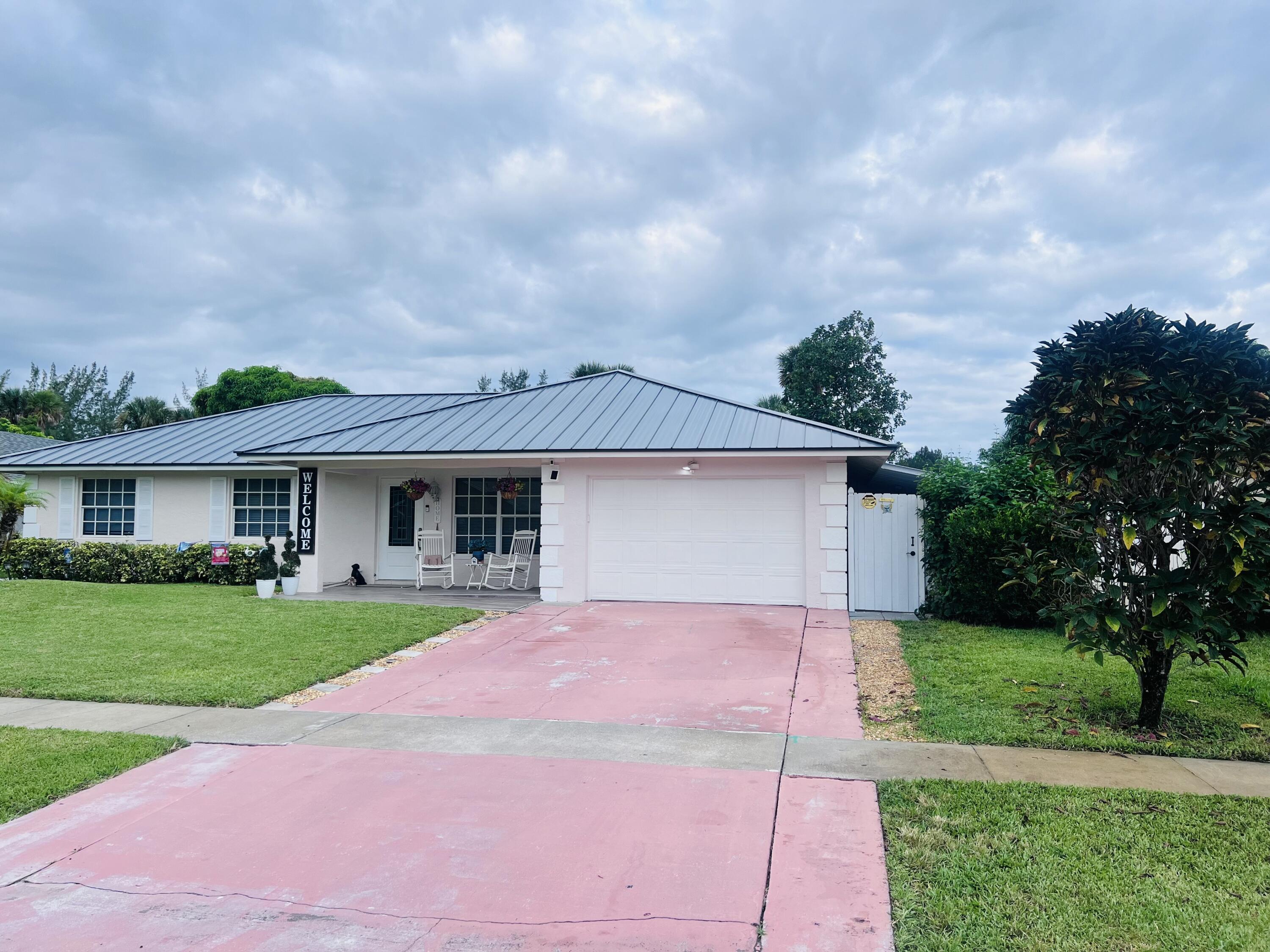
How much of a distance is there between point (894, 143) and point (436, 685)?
1282 centimetres

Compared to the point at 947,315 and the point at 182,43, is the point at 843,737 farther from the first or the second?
the point at 947,315

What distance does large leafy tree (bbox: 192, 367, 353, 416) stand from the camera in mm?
42312

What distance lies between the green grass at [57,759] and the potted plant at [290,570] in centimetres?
829

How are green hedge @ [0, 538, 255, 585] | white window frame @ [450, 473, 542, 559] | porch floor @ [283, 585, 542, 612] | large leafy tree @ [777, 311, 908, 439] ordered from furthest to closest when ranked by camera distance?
large leafy tree @ [777, 311, 908, 439] < green hedge @ [0, 538, 255, 585] < white window frame @ [450, 473, 542, 559] < porch floor @ [283, 585, 542, 612]

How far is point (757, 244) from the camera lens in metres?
20.3

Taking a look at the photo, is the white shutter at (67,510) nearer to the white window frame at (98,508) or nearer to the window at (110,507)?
the white window frame at (98,508)

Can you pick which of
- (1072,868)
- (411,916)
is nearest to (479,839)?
(411,916)

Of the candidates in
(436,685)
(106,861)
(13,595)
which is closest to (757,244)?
(436,685)

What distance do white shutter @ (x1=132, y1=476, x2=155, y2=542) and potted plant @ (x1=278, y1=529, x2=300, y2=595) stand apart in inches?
200

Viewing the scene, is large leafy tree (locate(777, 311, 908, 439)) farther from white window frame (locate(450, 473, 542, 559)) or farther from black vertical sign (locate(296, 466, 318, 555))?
black vertical sign (locate(296, 466, 318, 555))

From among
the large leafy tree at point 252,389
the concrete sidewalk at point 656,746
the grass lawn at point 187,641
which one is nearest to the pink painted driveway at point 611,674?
the concrete sidewalk at point 656,746

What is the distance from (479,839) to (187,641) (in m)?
7.14

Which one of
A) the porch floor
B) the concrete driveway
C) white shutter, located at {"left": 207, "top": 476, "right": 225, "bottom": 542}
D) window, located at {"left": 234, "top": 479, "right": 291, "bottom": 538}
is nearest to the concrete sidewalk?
the concrete driveway

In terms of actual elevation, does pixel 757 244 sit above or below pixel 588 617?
above
